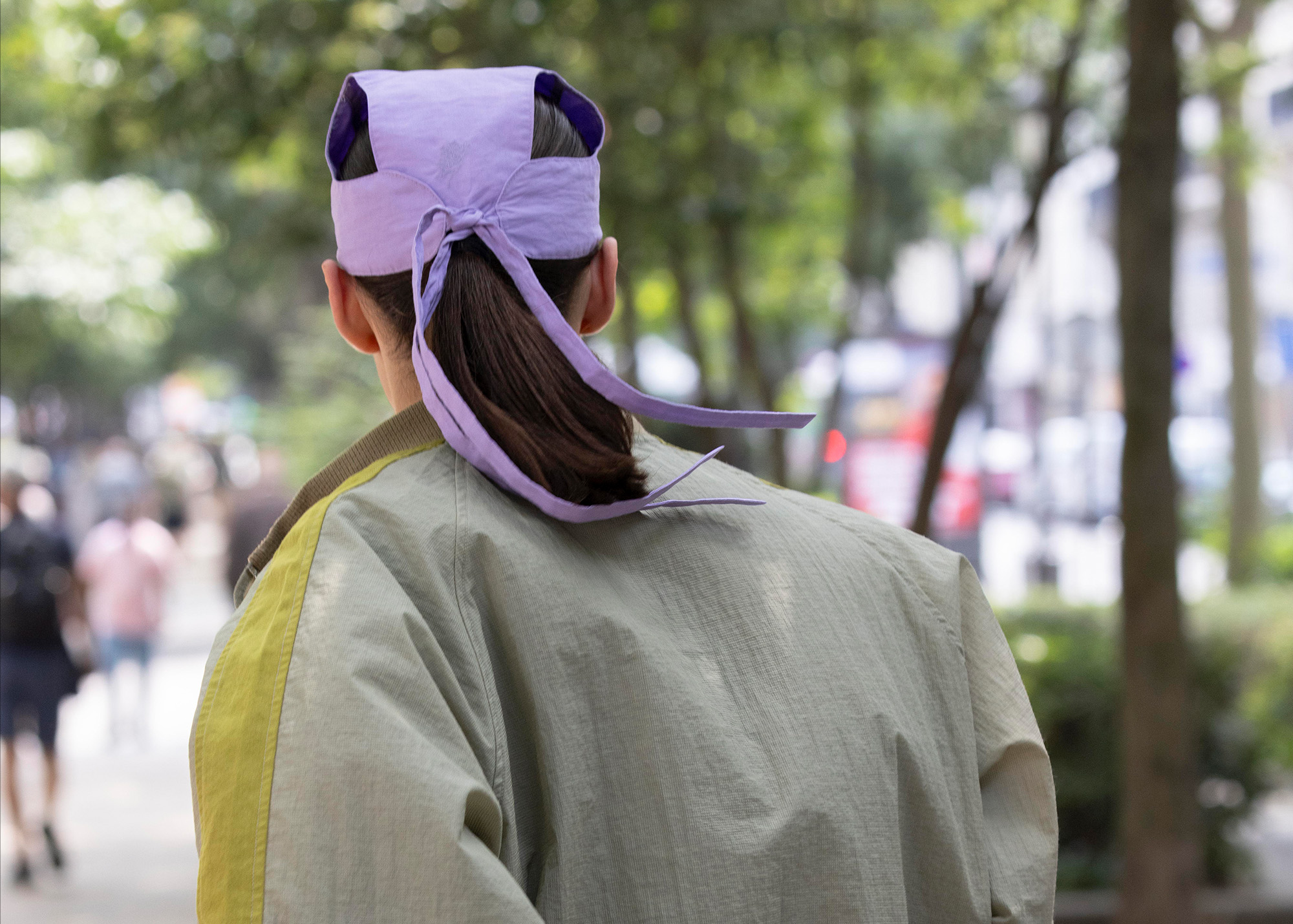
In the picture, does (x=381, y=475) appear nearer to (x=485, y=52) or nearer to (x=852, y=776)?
(x=852, y=776)

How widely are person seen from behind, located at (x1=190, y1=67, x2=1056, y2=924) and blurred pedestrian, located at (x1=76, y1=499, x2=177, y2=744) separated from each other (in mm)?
9678

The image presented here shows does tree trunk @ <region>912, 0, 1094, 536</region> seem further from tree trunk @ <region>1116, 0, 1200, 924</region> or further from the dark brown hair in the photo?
the dark brown hair

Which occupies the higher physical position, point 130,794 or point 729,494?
Answer: point 729,494

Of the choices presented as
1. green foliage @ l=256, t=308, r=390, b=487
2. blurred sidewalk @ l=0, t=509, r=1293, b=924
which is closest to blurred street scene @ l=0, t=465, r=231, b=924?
blurred sidewalk @ l=0, t=509, r=1293, b=924

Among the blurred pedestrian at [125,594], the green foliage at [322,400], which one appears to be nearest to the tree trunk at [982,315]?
the blurred pedestrian at [125,594]

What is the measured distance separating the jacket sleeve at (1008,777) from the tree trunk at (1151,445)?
3.55 m

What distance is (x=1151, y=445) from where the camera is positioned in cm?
475

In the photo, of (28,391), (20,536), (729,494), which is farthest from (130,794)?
(28,391)

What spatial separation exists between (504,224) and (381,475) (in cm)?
27

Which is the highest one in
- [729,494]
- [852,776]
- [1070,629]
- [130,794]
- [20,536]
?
[729,494]

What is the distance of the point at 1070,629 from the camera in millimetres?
7852

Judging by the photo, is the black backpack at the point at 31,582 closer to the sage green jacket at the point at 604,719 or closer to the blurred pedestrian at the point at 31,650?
the blurred pedestrian at the point at 31,650

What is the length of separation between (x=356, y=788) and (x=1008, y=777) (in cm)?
72

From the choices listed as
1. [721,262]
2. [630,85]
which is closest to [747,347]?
[721,262]
